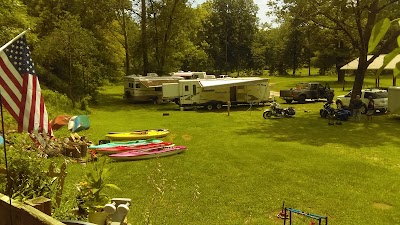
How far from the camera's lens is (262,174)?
1177 cm

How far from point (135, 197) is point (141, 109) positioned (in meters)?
19.8

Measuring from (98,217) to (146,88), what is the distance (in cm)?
2766

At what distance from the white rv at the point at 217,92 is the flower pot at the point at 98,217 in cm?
2295

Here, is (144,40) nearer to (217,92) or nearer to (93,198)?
(217,92)

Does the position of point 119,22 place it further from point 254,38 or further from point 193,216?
point 254,38

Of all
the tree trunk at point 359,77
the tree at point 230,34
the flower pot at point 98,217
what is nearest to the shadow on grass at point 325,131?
the tree trunk at point 359,77

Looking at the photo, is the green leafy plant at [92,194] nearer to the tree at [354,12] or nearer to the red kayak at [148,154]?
the red kayak at [148,154]

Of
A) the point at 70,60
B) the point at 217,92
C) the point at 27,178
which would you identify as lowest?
the point at 27,178

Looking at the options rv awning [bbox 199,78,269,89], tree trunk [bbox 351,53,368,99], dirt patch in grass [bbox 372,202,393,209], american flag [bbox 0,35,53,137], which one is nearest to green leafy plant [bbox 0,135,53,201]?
american flag [bbox 0,35,53,137]

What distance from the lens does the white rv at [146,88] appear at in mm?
31859

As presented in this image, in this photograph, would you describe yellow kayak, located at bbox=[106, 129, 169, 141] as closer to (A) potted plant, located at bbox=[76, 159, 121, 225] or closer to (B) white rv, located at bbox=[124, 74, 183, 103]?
(A) potted plant, located at bbox=[76, 159, 121, 225]

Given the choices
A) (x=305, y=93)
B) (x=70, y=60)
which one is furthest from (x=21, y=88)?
(x=305, y=93)

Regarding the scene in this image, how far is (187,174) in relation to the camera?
38.6 feet

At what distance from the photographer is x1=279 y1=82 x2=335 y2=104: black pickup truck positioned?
3102 cm
